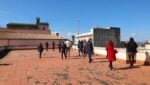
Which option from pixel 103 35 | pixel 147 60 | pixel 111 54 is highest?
pixel 103 35

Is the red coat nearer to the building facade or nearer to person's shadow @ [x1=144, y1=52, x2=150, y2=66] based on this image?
person's shadow @ [x1=144, y1=52, x2=150, y2=66]

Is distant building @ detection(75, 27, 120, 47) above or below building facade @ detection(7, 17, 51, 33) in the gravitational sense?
below

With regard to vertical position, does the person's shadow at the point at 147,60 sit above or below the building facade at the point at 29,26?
below

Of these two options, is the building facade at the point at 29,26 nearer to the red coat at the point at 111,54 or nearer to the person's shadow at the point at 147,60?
the person's shadow at the point at 147,60

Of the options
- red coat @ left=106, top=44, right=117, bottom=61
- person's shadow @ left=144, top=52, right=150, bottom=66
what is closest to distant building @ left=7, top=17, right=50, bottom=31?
person's shadow @ left=144, top=52, right=150, bottom=66

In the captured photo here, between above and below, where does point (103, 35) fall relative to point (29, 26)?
below

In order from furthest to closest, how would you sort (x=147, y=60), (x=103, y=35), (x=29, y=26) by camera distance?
(x=29, y=26) < (x=103, y=35) < (x=147, y=60)

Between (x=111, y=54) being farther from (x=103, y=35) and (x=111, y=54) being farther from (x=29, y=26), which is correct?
(x=29, y=26)

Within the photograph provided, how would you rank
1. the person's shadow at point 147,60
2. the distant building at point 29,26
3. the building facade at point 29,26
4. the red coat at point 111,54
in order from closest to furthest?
the red coat at point 111,54 < the person's shadow at point 147,60 < the building facade at point 29,26 < the distant building at point 29,26

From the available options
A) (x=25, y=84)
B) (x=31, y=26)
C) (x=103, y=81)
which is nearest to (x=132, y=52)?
(x=103, y=81)

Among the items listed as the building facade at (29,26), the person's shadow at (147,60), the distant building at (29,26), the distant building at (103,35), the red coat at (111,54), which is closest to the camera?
the red coat at (111,54)

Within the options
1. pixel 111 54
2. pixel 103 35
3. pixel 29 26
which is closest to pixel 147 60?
pixel 111 54

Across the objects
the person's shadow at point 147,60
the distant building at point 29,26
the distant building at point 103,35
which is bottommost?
the person's shadow at point 147,60

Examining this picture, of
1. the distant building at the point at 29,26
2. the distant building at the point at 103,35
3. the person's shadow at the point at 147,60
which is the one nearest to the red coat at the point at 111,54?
the person's shadow at the point at 147,60
